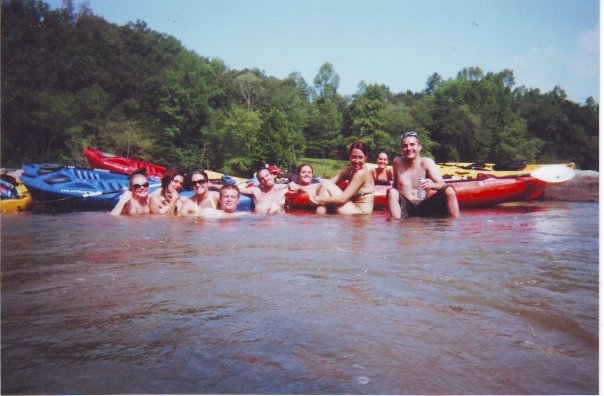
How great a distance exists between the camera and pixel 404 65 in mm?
3178

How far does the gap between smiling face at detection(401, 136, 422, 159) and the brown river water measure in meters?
0.66

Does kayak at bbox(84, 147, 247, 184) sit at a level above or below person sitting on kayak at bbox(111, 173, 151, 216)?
above

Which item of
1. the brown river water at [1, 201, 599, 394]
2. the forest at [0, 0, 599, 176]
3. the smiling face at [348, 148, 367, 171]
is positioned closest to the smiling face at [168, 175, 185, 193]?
the forest at [0, 0, 599, 176]

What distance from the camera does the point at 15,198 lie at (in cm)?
321

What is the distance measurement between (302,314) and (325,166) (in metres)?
1.75

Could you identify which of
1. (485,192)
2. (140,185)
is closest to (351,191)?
(485,192)

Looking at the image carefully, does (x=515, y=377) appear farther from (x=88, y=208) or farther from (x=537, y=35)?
(x=88, y=208)

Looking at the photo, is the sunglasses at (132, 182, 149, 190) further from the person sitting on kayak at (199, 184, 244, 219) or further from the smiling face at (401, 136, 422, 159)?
the smiling face at (401, 136, 422, 159)

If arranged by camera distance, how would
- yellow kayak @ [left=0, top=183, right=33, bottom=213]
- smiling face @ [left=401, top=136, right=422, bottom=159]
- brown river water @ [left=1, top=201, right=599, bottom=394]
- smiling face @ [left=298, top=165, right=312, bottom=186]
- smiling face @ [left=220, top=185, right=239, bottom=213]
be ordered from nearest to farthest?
1. brown river water @ [left=1, top=201, right=599, bottom=394]
2. yellow kayak @ [left=0, top=183, right=33, bottom=213]
3. smiling face @ [left=401, top=136, right=422, bottom=159]
4. smiling face @ [left=298, top=165, right=312, bottom=186]
5. smiling face @ [left=220, top=185, right=239, bottom=213]

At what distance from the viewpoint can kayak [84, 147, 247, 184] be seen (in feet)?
11.3

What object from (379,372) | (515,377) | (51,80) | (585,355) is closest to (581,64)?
(585,355)

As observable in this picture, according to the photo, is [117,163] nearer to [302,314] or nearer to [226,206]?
[226,206]

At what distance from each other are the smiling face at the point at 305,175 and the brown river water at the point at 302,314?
61 centimetres

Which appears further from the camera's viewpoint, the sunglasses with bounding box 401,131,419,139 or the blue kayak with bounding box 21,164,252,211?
the sunglasses with bounding box 401,131,419,139
